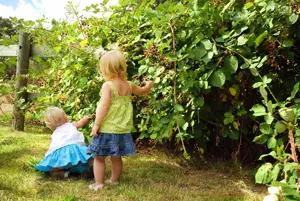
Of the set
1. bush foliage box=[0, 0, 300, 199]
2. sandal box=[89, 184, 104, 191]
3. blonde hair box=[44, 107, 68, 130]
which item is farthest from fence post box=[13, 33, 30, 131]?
sandal box=[89, 184, 104, 191]

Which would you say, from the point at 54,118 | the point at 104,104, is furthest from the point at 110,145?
the point at 54,118

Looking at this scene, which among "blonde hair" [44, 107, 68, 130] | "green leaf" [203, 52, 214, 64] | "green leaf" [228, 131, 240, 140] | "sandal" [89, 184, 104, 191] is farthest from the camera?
"blonde hair" [44, 107, 68, 130]

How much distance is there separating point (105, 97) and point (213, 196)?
1084 mm

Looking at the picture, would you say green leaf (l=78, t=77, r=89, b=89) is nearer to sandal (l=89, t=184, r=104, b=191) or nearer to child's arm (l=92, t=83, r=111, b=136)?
child's arm (l=92, t=83, r=111, b=136)

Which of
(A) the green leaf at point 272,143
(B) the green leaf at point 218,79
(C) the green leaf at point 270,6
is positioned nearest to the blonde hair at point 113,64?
(B) the green leaf at point 218,79

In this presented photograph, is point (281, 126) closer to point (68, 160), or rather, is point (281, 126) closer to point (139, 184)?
point (139, 184)

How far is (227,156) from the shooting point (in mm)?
3678

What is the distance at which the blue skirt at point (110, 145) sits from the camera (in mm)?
2830

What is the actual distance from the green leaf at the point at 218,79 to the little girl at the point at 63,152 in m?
1.23

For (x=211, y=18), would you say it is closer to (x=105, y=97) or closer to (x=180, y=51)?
(x=180, y=51)

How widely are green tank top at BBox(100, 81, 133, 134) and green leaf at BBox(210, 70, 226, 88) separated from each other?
73 centimetres

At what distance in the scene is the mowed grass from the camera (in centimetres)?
255

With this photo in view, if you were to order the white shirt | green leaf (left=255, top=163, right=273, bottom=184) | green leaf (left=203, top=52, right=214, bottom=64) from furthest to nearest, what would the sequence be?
1. the white shirt
2. green leaf (left=203, top=52, right=214, bottom=64)
3. green leaf (left=255, top=163, right=273, bottom=184)

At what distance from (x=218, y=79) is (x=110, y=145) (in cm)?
97
